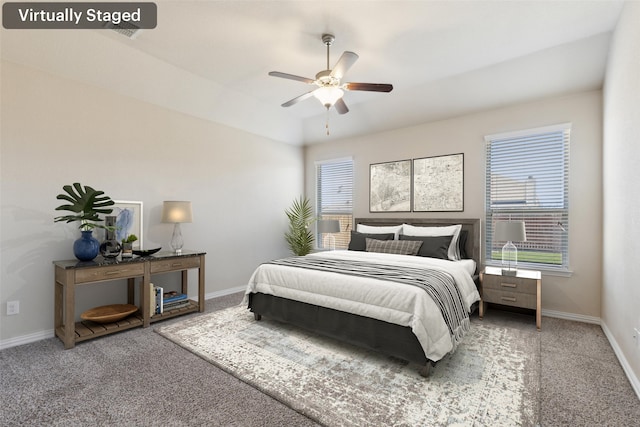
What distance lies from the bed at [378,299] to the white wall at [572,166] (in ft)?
3.22

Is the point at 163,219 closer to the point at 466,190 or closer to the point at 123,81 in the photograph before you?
the point at 123,81

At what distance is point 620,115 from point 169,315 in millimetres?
4961

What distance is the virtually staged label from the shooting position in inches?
106

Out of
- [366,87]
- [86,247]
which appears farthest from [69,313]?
[366,87]

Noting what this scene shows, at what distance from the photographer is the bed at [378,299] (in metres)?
2.36

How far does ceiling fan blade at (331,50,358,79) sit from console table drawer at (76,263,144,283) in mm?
2874

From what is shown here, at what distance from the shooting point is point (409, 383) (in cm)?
224

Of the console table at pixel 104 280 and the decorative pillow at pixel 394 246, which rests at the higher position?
the decorative pillow at pixel 394 246

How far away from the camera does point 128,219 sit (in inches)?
145

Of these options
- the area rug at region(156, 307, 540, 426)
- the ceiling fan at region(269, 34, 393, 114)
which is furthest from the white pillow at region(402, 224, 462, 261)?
the ceiling fan at region(269, 34, 393, 114)

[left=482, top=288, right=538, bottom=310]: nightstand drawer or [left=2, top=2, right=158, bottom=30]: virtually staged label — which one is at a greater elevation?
[left=2, top=2, right=158, bottom=30]: virtually staged label

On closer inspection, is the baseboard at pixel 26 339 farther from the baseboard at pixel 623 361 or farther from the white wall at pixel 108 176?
the baseboard at pixel 623 361

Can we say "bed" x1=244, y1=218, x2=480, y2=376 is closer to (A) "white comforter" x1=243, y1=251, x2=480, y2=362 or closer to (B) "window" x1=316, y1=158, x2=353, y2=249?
(A) "white comforter" x1=243, y1=251, x2=480, y2=362

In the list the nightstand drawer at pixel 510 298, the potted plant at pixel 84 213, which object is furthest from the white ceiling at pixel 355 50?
the nightstand drawer at pixel 510 298
